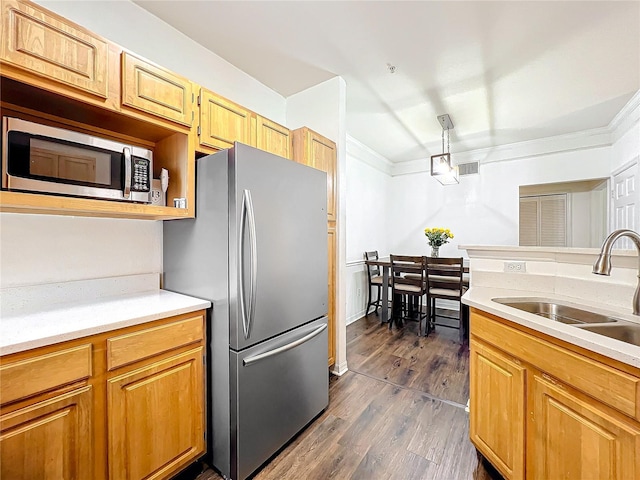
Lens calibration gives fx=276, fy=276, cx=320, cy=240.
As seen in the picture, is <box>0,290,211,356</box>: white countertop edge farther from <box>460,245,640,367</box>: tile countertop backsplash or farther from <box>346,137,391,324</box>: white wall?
<box>346,137,391,324</box>: white wall

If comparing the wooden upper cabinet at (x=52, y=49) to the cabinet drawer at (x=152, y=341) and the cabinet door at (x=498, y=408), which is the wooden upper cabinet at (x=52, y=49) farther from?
the cabinet door at (x=498, y=408)

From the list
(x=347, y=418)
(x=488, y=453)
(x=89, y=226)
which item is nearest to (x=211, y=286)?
(x=89, y=226)

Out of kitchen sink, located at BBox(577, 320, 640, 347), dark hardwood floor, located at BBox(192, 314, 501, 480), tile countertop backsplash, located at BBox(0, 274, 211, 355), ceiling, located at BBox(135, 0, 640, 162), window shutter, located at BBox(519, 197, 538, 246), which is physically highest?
ceiling, located at BBox(135, 0, 640, 162)

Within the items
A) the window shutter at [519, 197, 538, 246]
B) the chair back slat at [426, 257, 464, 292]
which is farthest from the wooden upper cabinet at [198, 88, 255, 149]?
the window shutter at [519, 197, 538, 246]

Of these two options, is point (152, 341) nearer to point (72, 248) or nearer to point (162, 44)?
point (72, 248)

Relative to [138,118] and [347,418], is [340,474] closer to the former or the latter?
[347,418]

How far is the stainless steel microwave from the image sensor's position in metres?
1.13

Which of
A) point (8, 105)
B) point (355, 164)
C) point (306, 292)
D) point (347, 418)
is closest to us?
point (8, 105)

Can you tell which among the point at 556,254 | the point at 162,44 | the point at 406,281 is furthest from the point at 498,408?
the point at 162,44

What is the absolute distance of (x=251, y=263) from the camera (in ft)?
4.78

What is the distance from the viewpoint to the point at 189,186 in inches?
63.2

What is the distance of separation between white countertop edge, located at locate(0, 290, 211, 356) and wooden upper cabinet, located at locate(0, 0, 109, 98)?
1002 mm

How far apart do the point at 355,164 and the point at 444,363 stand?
2.92 meters

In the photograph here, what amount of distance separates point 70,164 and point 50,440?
113 centimetres
